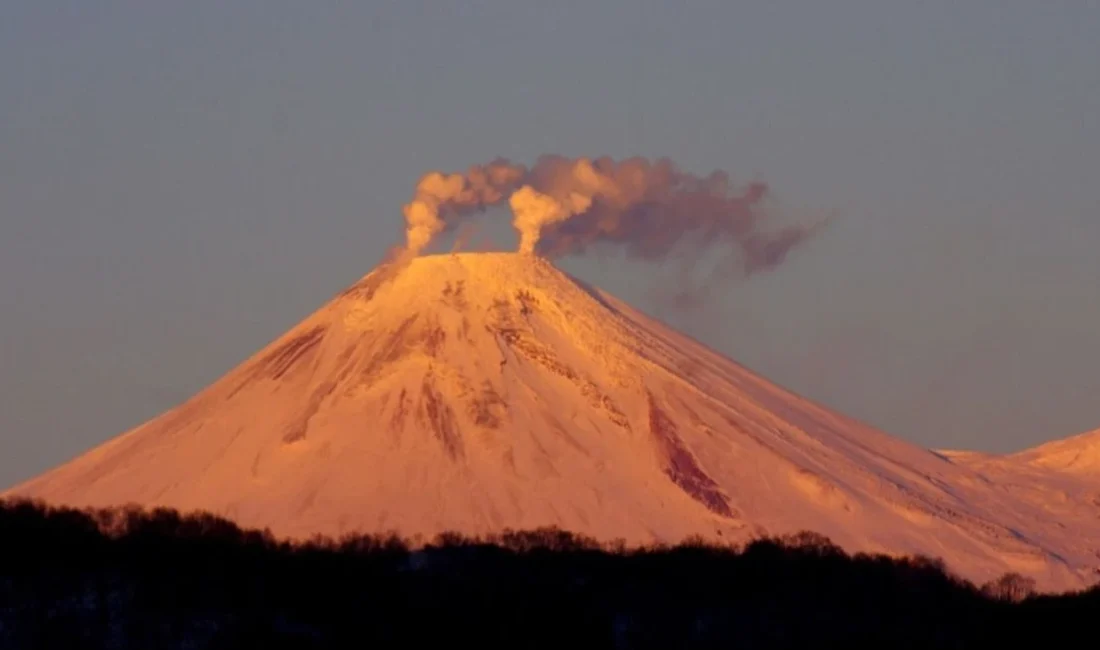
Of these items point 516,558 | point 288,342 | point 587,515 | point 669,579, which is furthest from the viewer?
point 288,342

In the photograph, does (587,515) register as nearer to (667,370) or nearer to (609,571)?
(667,370)

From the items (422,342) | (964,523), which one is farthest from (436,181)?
(964,523)

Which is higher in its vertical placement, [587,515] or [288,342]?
[288,342]

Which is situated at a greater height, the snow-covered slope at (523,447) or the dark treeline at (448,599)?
the snow-covered slope at (523,447)

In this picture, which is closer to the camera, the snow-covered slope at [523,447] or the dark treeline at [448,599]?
the dark treeline at [448,599]

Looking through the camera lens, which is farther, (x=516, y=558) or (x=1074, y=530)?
(x=1074, y=530)
